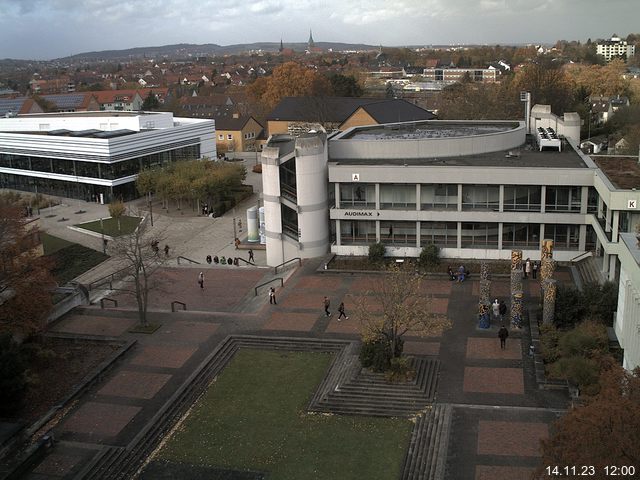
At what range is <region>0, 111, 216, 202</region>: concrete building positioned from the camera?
2746 inches

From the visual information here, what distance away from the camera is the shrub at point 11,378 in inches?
1027

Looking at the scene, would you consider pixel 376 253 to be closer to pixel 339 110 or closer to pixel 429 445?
pixel 429 445

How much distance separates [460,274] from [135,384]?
1967 centimetres

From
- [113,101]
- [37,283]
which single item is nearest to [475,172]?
[37,283]

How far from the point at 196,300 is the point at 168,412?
13.3 metres

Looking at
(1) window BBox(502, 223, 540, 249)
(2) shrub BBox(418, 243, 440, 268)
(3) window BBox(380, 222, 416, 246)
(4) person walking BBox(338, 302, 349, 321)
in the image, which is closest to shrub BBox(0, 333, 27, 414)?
(4) person walking BBox(338, 302, 349, 321)

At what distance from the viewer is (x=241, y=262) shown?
47.5 metres

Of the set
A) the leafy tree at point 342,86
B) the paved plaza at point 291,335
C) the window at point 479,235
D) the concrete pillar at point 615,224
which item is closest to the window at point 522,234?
the window at point 479,235

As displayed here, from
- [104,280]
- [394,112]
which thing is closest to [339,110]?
[394,112]

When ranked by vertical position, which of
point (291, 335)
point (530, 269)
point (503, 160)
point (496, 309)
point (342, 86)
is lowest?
point (291, 335)

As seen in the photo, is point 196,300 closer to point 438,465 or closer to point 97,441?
point 97,441

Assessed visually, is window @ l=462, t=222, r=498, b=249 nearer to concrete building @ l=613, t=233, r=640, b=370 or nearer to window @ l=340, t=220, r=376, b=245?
window @ l=340, t=220, r=376, b=245

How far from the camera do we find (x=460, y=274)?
132 ft

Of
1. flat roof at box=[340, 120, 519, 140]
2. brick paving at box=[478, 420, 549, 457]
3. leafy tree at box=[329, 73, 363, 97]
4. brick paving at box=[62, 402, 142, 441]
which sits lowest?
brick paving at box=[62, 402, 142, 441]
